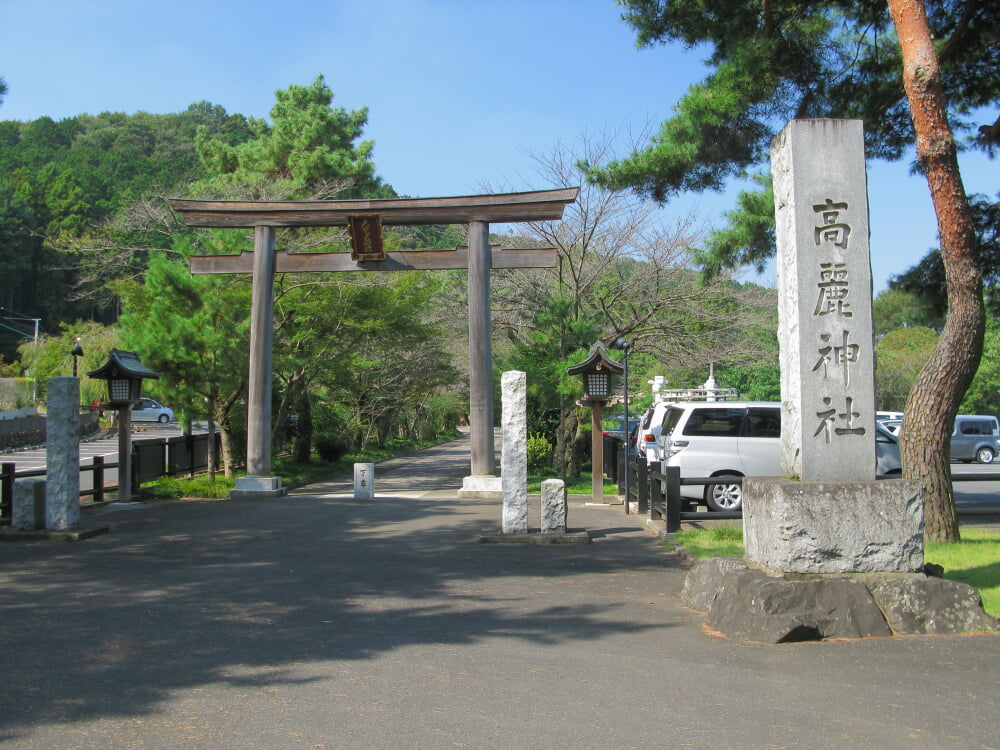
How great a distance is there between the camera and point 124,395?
14602mm

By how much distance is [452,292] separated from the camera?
23344 mm

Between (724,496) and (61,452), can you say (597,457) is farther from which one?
(61,452)

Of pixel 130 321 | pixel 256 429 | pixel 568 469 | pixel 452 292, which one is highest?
pixel 452 292

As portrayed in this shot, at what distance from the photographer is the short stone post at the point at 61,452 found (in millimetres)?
10389

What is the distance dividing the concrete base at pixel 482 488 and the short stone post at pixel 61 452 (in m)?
7.26

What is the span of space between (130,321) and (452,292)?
8.93 meters

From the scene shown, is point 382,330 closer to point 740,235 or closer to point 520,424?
point 740,235

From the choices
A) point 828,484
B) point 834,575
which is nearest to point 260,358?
point 828,484

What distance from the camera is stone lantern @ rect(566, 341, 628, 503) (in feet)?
48.4

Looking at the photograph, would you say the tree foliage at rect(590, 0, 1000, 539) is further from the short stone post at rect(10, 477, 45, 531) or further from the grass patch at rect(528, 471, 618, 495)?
the short stone post at rect(10, 477, 45, 531)

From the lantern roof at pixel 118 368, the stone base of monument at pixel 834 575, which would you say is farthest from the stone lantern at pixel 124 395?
the stone base of monument at pixel 834 575

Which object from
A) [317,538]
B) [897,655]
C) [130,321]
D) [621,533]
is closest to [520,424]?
[621,533]

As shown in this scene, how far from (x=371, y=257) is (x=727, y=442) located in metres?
8.00

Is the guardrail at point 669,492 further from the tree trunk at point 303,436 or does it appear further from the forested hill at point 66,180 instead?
the forested hill at point 66,180
